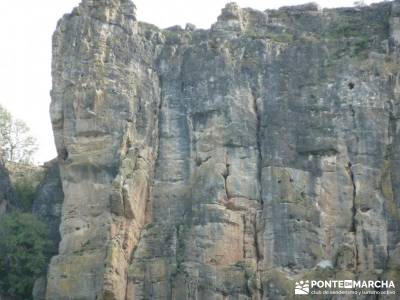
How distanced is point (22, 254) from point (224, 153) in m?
9.48

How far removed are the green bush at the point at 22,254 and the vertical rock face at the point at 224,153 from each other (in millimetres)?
2525

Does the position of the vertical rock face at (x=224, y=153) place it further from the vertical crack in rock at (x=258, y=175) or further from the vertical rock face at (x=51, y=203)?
the vertical rock face at (x=51, y=203)

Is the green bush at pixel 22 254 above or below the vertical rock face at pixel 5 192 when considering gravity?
below

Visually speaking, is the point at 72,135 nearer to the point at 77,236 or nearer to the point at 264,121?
the point at 77,236

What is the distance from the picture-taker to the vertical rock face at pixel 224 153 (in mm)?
40250

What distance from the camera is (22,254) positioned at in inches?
1711

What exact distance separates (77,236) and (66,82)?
21.9 feet

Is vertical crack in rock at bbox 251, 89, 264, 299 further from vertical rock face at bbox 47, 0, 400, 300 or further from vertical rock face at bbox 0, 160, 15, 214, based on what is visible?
vertical rock face at bbox 0, 160, 15, 214

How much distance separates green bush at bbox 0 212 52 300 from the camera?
43.4 meters

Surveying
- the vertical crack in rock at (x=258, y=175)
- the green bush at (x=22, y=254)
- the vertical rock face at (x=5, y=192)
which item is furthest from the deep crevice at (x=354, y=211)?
the vertical rock face at (x=5, y=192)

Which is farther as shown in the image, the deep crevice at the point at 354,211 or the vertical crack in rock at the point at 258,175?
the vertical crack in rock at the point at 258,175

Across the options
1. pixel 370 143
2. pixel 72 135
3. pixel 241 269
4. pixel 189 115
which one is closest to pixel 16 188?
pixel 72 135

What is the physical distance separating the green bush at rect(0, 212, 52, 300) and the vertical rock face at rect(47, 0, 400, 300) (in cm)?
253

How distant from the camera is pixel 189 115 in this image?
43.5 metres
